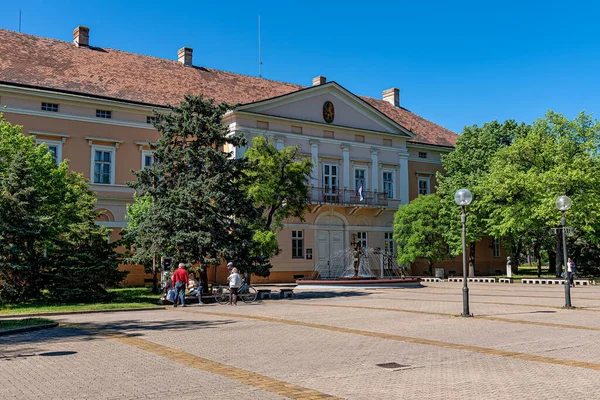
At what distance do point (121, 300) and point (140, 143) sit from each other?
17.1 metres

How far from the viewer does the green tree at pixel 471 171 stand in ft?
142

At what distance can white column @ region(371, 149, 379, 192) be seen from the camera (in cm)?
4731

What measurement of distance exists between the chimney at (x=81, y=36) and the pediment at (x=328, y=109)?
12.7m

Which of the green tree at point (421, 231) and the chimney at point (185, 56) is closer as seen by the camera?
the green tree at point (421, 231)

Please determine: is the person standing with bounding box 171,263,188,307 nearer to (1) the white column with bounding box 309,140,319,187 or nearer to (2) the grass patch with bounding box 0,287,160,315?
(2) the grass patch with bounding box 0,287,160,315

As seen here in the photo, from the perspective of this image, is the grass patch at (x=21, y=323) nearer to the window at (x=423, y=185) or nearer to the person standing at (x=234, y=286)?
the person standing at (x=234, y=286)

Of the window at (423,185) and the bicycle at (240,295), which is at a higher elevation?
the window at (423,185)

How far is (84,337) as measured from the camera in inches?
524

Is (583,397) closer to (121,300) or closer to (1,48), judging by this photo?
(121,300)

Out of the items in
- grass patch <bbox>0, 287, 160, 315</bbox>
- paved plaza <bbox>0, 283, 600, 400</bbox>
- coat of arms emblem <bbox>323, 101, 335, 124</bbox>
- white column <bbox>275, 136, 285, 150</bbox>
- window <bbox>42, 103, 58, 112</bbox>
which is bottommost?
paved plaza <bbox>0, 283, 600, 400</bbox>

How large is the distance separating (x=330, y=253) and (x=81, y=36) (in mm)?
23897

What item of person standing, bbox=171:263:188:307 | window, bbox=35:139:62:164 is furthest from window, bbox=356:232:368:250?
person standing, bbox=171:263:188:307

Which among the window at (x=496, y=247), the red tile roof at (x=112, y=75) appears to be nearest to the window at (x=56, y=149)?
the red tile roof at (x=112, y=75)

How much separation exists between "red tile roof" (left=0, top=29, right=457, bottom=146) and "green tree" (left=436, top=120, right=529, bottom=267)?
591 inches
